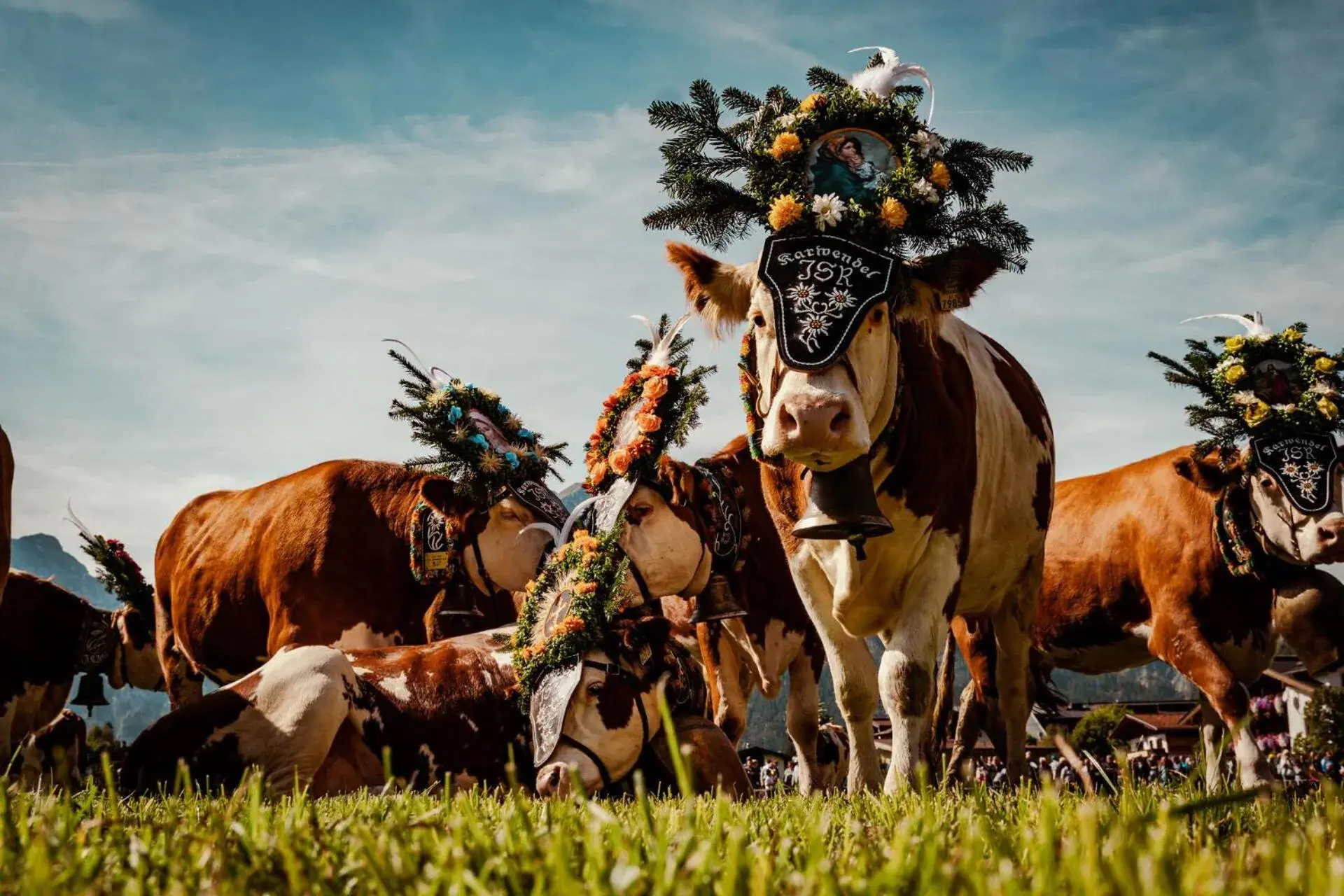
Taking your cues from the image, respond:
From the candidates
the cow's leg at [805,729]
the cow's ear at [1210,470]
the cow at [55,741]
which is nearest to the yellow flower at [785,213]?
the cow's leg at [805,729]

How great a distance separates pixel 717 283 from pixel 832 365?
904 mm

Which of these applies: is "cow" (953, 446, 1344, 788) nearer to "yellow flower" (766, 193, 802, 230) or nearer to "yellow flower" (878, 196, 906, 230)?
"yellow flower" (878, 196, 906, 230)

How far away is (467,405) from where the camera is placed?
28.1 feet

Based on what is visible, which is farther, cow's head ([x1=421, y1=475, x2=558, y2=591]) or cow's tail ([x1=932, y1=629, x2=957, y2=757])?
Answer: cow's head ([x1=421, y1=475, x2=558, y2=591])

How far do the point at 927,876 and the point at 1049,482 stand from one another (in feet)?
17.9

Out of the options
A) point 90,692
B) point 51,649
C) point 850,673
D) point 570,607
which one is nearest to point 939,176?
point 850,673

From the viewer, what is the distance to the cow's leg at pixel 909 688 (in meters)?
4.44

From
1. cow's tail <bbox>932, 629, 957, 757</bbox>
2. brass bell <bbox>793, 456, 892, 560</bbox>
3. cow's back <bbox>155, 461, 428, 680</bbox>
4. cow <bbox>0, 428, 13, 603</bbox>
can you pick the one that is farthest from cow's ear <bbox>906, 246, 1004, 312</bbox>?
cow's back <bbox>155, 461, 428, 680</bbox>

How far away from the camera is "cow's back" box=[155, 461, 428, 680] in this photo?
29.5ft

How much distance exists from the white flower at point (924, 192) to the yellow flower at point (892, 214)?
132 mm

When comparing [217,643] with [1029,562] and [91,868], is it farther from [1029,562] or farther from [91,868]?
[91,868]

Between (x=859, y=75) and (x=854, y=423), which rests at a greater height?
(x=859, y=75)

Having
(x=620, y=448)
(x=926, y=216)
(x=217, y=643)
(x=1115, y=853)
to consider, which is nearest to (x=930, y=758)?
(x=620, y=448)

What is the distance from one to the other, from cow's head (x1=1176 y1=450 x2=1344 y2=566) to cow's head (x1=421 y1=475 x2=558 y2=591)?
4867 millimetres
